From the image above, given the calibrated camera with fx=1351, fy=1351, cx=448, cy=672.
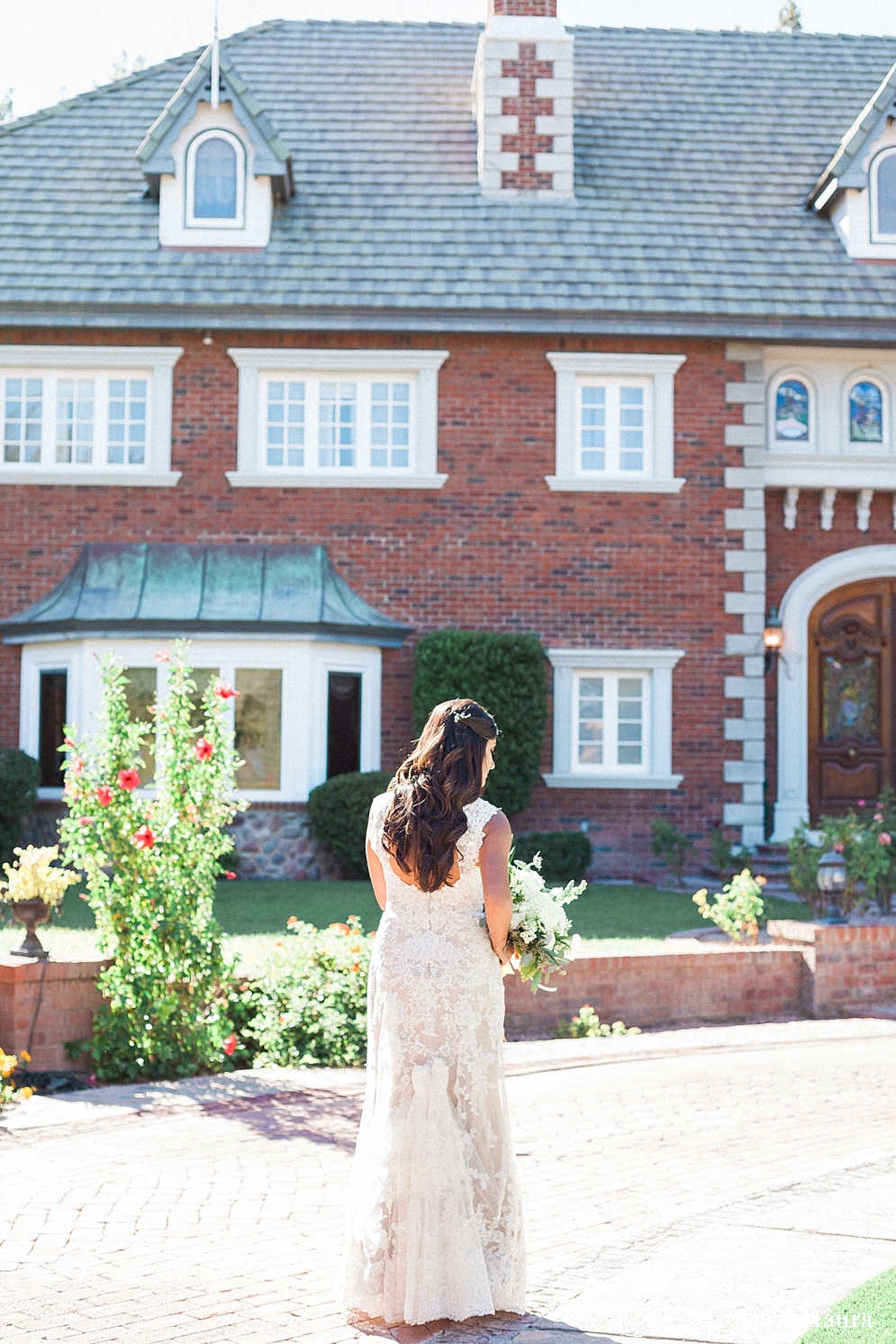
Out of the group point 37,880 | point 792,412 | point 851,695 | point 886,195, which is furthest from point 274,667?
point 886,195

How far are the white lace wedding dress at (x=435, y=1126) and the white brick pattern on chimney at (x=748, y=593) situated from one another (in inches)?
456

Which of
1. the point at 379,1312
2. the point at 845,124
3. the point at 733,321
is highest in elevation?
the point at 845,124

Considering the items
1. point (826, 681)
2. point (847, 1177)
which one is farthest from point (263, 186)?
point (847, 1177)

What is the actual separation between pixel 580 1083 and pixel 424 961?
10.5 ft

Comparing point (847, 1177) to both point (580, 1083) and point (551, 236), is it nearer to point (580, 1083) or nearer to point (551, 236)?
point (580, 1083)

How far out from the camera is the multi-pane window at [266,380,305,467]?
598 inches

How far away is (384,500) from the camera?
15039mm

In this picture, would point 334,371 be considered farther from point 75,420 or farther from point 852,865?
point 852,865

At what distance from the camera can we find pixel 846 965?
897 centimetres

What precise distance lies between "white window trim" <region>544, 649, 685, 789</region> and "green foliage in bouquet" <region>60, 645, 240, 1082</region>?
320 inches

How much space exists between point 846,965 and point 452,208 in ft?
34.0

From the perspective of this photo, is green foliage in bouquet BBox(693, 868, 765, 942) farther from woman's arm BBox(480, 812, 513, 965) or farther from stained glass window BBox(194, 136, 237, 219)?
stained glass window BBox(194, 136, 237, 219)

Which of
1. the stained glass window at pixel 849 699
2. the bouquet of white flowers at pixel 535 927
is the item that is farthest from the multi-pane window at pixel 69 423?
the bouquet of white flowers at pixel 535 927

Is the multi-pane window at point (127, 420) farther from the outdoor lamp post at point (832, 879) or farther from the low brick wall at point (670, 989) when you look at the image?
the outdoor lamp post at point (832, 879)
